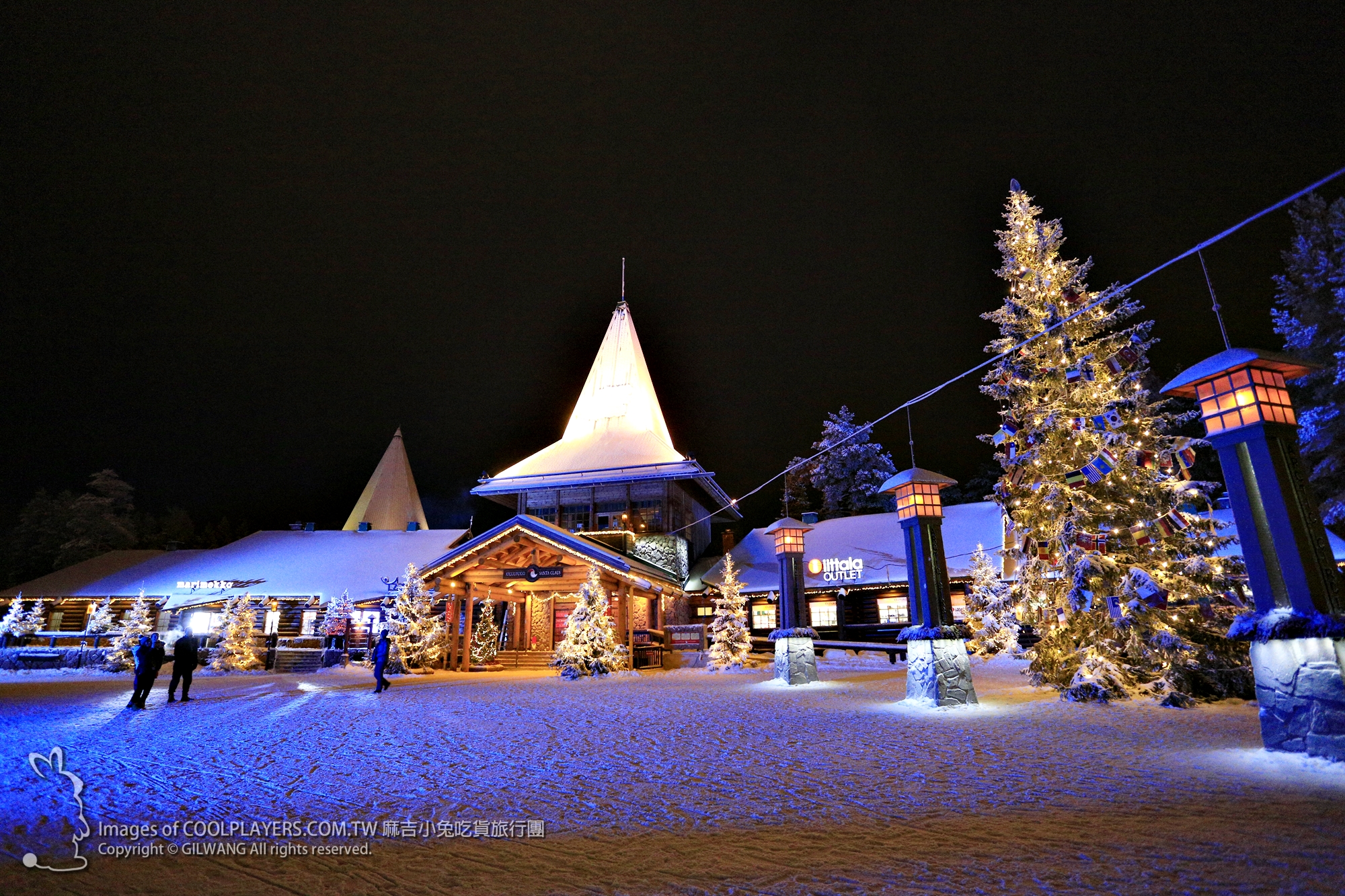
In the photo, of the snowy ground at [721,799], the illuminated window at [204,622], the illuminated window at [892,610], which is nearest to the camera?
the snowy ground at [721,799]

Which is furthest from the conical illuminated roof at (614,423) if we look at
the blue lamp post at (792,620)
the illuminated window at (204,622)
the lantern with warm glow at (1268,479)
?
the lantern with warm glow at (1268,479)

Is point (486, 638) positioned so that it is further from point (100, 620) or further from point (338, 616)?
point (100, 620)

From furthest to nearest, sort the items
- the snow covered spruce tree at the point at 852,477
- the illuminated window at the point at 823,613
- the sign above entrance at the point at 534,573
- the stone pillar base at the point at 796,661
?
the snow covered spruce tree at the point at 852,477, the illuminated window at the point at 823,613, the sign above entrance at the point at 534,573, the stone pillar base at the point at 796,661

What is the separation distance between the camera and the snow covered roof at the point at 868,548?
81.8ft

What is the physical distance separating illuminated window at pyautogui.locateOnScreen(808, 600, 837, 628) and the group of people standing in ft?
70.4

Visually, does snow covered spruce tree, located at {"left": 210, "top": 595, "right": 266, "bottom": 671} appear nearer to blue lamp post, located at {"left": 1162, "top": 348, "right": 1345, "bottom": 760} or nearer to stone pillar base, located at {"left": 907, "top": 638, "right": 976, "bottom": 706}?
stone pillar base, located at {"left": 907, "top": 638, "right": 976, "bottom": 706}

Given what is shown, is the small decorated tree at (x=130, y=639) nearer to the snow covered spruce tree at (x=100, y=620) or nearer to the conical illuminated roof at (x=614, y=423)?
the snow covered spruce tree at (x=100, y=620)

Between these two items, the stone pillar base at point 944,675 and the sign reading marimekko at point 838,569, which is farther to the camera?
the sign reading marimekko at point 838,569

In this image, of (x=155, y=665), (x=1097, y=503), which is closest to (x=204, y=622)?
(x=155, y=665)

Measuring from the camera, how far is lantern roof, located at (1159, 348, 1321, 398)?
6.79 meters

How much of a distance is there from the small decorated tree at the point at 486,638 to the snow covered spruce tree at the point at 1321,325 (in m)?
28.5

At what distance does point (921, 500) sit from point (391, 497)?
3694cm

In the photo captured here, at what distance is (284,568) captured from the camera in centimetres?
2869

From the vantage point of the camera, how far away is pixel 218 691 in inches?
577
